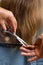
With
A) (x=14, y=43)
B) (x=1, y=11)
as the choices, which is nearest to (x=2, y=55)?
(x=14, y=43)

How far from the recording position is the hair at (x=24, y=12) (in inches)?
29.3

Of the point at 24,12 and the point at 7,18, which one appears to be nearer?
the point at 7,18

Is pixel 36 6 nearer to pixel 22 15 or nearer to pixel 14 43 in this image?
pixel 22 15

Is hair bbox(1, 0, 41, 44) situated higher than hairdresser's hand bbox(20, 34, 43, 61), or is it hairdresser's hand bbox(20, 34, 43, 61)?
hair bbox(1, 0, 41, 44)

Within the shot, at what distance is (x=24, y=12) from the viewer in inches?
29.5

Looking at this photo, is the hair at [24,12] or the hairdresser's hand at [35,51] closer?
the hairdresser's hand at [35,51]

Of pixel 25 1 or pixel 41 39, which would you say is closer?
pixel 41 39

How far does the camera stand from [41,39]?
1.98ft

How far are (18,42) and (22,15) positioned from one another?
13cm

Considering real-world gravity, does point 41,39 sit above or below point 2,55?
above

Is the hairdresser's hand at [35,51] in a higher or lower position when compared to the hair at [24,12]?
lower

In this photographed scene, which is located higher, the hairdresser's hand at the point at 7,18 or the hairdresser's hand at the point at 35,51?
the hairdresser's hand at the point at 7,18

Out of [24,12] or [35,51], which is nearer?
[35,51]

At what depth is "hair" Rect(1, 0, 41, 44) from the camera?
2.44ft
